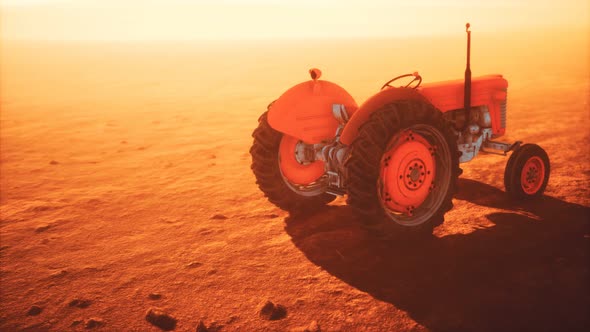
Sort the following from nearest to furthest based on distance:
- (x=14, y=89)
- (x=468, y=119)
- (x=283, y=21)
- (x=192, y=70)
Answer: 1. (x=468, y=119)
2. (x=14, y=89)
3. (x=192, y=70)
4. (x=283, y=21)

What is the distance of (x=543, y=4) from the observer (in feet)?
571

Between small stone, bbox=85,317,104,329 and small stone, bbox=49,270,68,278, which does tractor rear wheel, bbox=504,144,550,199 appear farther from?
small stone, bbox=49,270,68,278

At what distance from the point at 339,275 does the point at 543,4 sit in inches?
8099

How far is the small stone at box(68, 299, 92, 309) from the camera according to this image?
3213mm

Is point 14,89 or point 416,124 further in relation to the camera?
point 14,89

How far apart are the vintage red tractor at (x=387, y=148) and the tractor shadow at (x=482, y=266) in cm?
28

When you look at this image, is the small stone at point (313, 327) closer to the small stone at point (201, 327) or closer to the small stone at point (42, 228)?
the small stone at point (201, 327)

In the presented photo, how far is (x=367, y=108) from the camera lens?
364cm

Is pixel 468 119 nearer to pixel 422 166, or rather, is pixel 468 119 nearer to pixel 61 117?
pixel 422 166

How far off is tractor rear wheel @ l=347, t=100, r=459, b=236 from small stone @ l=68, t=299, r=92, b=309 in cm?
207

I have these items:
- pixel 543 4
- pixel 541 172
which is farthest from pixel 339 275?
pixel 543 4

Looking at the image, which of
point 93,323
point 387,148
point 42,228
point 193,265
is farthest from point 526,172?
point 42,228

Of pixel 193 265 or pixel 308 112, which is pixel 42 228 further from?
pixel 308 112

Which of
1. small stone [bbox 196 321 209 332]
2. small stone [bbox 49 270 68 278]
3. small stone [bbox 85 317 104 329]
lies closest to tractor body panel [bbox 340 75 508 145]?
small stone [bbox 196 321 209 332]
